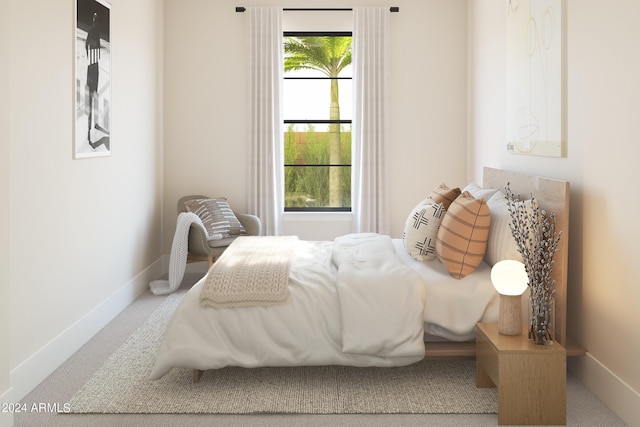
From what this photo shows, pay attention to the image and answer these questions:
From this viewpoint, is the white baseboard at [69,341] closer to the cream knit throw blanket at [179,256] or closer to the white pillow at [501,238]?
the cream knit throw blanket at [179,256]

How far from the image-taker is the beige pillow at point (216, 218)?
6438 millimetres

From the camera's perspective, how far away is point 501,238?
3.99 metres

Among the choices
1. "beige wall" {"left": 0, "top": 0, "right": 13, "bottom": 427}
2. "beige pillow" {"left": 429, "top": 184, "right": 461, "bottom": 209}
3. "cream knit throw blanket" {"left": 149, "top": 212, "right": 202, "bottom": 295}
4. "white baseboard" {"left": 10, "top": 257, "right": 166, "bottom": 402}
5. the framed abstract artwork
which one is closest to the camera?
"beige wall" {"left": 0, "top": 0, "right": 13, "bottom": 427}

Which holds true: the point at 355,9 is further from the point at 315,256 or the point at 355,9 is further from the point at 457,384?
the point at 457,384

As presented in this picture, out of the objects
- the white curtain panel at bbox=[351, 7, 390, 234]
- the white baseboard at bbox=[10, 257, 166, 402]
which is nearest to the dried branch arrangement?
the white baseboard at bbox=[10, 257, 166, 402]

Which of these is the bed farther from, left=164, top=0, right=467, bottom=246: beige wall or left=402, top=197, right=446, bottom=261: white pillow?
left=164, top=0, right=467, bottom=246: beige wall

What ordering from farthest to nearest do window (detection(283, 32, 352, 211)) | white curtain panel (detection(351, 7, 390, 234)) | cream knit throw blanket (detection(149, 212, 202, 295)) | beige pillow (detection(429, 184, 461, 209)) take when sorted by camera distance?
1. window (detection(283, 32, 352, 211))
2. white curtain panel (detection(351, 7, 390, 234))
3. cream knit throw blanket (detection(149, 212, 202, 295))
4. beige pillow (detection(429, 184, 461, 209))

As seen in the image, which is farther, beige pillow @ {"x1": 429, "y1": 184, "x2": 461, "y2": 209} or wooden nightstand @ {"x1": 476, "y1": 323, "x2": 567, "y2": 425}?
beige pillow @ {"x1": 429, "y1": 184, "x2": 461, "y2": 209}

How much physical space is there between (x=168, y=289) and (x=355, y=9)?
3318 mm

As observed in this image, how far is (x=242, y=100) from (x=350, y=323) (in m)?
3.93

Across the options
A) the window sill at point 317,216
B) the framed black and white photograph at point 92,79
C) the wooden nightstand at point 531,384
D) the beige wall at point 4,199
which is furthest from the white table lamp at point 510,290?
the window sill at point 317,216

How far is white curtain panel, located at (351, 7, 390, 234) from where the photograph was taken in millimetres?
6934

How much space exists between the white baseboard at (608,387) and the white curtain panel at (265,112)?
3757 millimetres

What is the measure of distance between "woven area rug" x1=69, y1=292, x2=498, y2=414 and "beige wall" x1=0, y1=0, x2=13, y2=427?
0.40 meters
